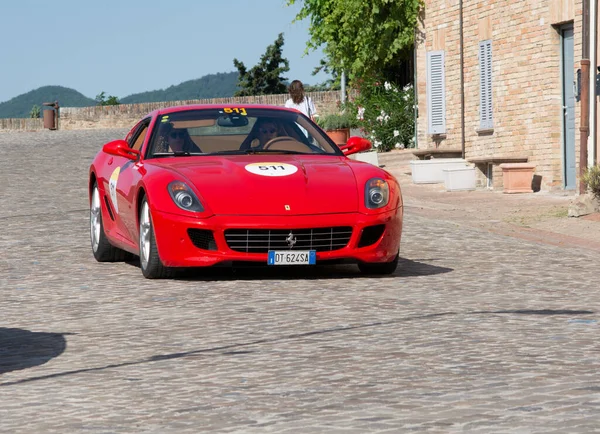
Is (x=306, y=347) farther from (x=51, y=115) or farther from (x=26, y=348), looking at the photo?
(x=51, y=115)

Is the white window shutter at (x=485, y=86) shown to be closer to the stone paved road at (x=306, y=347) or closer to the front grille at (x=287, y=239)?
the stone paved road at (x=306, y=347)

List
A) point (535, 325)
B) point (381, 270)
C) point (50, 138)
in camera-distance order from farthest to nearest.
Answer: point (50, 138) → point (381, 270) → point (535, 325)

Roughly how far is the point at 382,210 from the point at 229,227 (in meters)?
1.23

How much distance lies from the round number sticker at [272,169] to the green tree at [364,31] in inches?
835

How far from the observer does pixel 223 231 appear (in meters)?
10.3

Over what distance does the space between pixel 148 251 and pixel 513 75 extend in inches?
569

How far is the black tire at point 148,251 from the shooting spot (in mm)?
10617

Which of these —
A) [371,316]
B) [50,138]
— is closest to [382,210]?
[371,316]

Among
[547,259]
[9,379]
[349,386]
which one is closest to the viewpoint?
[349,386]

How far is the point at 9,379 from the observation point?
260 inches

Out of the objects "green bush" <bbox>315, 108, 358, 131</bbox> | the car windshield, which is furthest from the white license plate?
"green bush" <bbox>315, 108, 358, 131</bbox>

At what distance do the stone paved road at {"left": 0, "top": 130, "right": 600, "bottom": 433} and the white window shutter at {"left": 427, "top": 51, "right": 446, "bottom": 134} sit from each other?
52.4ft

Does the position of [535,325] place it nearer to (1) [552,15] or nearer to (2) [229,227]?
(2) [229,227]

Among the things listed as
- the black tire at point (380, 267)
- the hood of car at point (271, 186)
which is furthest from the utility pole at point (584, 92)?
the hood of car at point (271, 186)
